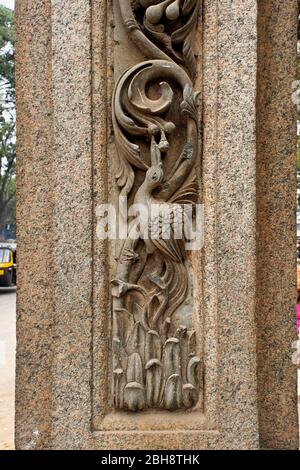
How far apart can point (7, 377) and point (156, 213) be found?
3.66m

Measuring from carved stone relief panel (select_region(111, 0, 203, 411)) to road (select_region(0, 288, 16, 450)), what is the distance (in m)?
1.50

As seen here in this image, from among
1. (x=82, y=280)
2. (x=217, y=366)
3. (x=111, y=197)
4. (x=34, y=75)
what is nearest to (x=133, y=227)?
(x=111, y=197)

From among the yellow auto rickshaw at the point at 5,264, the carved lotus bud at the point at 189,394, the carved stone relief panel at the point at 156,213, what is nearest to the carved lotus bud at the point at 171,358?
the carved stone relief panel at the point at 156,213

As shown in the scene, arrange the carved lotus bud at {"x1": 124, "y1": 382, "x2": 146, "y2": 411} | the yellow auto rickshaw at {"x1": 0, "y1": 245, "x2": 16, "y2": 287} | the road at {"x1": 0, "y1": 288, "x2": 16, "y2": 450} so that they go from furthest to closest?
the yellow auto rickshaw at {"x1": 0, "y1": 245, "x2": 16, "y2": 287}, the road at {"x1": 0, "y1": 288, "x2": 16, "y2": 450}, the carved lotus bud at {"x1": 124, "y1": 382, "x2": 146, "y2": 411}

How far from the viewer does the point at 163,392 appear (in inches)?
107

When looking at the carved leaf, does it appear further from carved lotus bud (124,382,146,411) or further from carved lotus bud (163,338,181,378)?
carved lotus bud (124,382,146,411)

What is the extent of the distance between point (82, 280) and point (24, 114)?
3.78 feet

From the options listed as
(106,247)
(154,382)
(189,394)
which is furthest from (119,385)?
(106,247)

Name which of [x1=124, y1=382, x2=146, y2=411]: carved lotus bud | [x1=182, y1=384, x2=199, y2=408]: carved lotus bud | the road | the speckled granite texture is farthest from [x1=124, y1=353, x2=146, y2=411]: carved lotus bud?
the road

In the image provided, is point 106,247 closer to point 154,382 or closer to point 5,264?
point 154,382

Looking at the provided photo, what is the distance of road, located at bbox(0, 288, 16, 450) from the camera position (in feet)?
12.1

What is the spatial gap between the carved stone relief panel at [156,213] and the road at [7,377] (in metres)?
1.50

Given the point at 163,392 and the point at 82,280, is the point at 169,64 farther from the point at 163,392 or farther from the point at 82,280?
the point at 163,392

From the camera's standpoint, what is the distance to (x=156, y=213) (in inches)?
107
